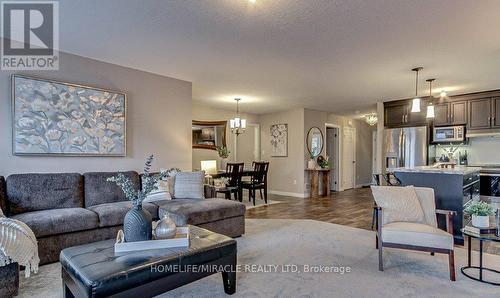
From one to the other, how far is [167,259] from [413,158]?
5742 millimetres

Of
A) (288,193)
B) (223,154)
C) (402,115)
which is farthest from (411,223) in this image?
(288,193)

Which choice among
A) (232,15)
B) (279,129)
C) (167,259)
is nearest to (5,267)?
(167,259)

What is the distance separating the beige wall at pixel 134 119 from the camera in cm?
308

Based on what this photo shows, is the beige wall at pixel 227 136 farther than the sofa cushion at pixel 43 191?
Yes

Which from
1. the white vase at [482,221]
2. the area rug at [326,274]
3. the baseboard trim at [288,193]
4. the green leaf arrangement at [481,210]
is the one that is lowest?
the baseboard trim at [288,193]

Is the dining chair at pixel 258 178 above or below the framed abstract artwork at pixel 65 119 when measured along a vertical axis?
below

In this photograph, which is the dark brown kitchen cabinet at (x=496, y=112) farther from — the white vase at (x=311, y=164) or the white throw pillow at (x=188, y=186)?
the white throw pillow at (x=188, y=186)

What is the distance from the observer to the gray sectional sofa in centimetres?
267

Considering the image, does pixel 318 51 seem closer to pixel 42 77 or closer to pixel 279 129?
pixel 42 77

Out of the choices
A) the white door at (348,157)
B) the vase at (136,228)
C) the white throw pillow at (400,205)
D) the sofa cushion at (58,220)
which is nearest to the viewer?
the vase at (136,228)

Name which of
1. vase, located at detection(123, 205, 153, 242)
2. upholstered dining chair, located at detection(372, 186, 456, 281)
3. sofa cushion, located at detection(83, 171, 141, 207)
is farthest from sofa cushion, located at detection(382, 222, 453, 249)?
sofa cushion, located at detection(83, 171, 141, 207)

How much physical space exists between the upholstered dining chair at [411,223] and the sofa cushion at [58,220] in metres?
3.01

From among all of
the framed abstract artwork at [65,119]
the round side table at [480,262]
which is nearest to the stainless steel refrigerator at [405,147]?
the round side table at [480,262]

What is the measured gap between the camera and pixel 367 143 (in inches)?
390
